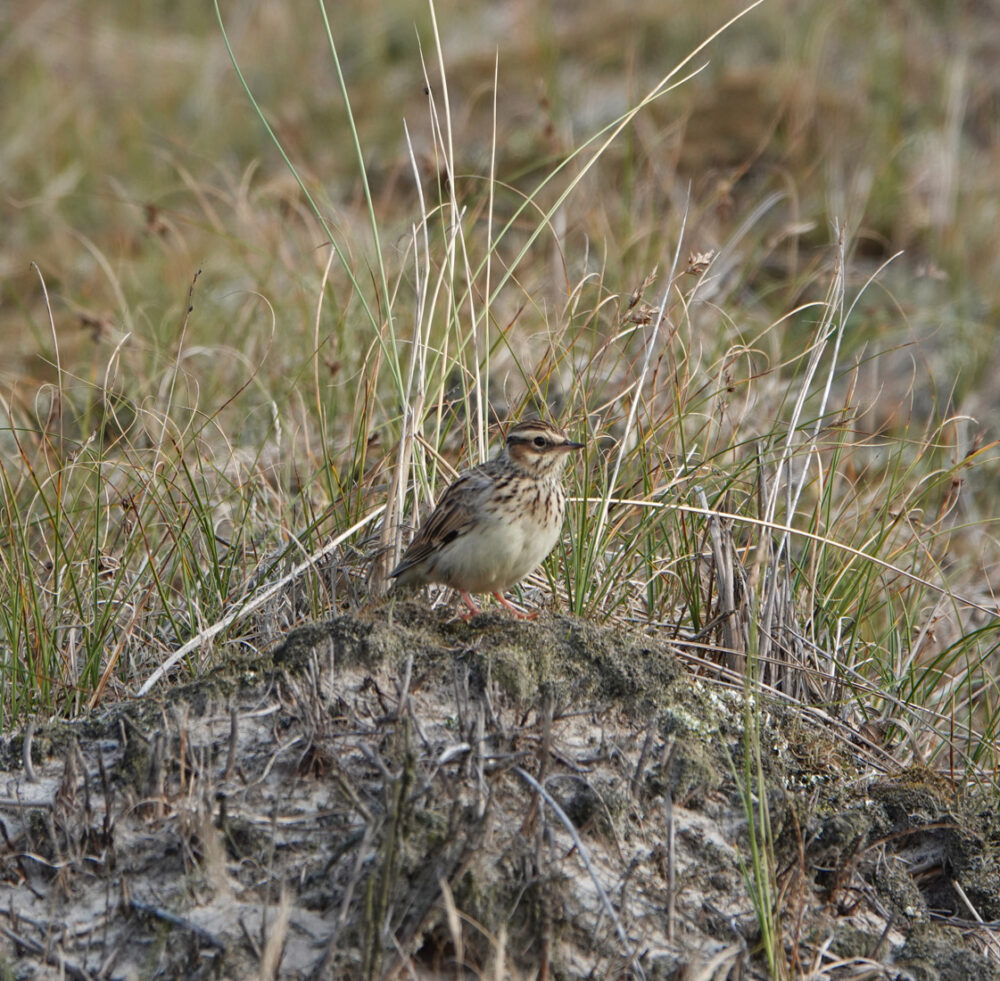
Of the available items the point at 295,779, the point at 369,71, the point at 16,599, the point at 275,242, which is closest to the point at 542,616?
the point at 295,779

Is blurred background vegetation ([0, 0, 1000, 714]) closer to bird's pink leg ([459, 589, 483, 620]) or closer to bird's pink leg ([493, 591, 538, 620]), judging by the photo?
bird's pink leg ([459, 589, 483, 620])

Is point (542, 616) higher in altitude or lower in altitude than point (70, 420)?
higher

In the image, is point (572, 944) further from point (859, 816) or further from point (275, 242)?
point (275, 242)

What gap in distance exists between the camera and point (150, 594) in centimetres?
466

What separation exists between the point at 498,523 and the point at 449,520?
8.3 inches

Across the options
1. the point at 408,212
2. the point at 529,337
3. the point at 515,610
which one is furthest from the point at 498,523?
the point at 408,212

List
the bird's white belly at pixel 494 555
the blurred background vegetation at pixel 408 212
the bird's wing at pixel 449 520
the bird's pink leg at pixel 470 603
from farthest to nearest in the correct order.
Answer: the blurred background vegetation at pixel 408 212 → the bird's pink leg at pixel 470 603 → the bird's wing at pixel 449 520 → the bird's white belly at pixel 494 555

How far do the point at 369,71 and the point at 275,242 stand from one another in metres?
7.71

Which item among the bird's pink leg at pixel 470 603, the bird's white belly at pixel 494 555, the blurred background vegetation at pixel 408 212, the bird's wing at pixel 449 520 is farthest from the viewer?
the blurred background vegetation at pixel 408 212

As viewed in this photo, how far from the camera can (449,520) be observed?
179 inches

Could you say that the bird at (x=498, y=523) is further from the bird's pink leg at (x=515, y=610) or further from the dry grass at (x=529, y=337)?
the dry grass at (x=529, y=337)

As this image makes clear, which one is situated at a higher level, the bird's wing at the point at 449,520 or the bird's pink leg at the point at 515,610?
the bird's wing at the point at 449,520

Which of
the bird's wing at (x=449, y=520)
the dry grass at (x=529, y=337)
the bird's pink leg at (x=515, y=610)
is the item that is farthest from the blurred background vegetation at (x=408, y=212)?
the bird's pink leg at (x=515, y=610)

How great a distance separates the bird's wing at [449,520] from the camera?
4520mm
